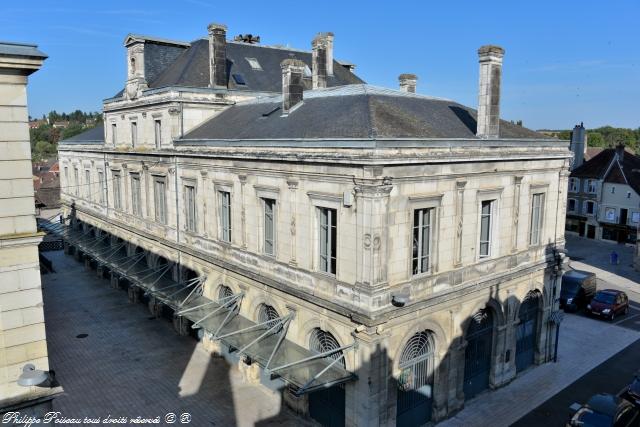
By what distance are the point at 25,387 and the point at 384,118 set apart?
40.9 ft

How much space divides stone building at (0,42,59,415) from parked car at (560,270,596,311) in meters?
27.4

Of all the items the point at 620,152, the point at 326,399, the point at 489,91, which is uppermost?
the point at 489,91

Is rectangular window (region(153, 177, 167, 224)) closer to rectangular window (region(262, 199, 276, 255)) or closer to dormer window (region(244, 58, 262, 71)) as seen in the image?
rectangular window (region(262, 199, 276, 255))

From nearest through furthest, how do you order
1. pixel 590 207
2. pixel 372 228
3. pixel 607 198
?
Answer: pixel 372 228
pixel 607 198
pixel 590 207

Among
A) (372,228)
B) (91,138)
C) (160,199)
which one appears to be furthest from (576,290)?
(91,138)

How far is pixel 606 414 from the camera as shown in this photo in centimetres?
1625

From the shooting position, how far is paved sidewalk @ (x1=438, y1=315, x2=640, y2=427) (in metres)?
18.3

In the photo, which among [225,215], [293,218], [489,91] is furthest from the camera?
[225,215]

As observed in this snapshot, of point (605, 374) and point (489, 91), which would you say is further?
point (605, 374)

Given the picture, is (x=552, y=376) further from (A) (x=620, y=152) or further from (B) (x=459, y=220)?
(A) (x=620, y=152)

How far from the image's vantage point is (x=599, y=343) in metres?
25.0

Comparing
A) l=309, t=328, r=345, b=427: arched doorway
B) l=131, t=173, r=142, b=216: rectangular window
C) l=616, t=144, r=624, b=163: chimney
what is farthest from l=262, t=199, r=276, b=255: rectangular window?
l=616, t=144, r=624, b=163: chimney

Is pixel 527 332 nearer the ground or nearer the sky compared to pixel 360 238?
nearer the ground

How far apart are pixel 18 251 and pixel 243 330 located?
979 cm
